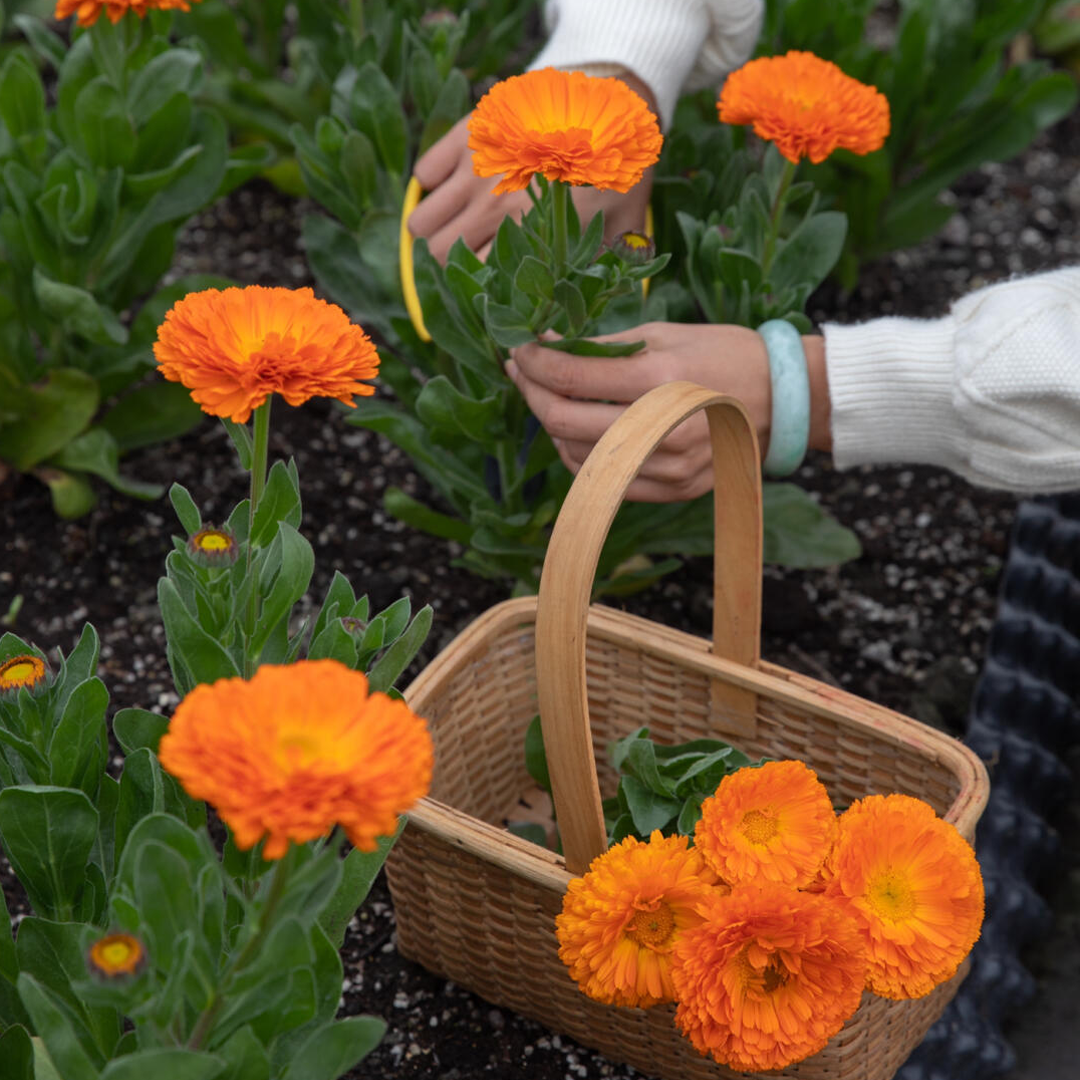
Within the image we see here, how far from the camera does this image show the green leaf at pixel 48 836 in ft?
3.24

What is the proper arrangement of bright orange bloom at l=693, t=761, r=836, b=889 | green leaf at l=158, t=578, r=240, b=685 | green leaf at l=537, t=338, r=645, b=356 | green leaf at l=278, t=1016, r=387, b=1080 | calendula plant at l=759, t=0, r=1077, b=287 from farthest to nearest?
1. calendula plant at l=759, t=0, r=1077, b=287
2. green leaf at l=537, t=338, r=645, b=356
3. bright orange bloom at l=693, t=761, r=836, b=889
4. green leaf at l=158, t=578, r=240, b=685
5. green leaf at l=278, t=1016, r=387, b=1080

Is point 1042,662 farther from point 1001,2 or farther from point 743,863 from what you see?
point 1001,2

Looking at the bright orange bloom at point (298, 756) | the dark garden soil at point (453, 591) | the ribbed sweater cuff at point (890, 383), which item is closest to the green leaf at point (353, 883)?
the bright orange bloom at point (298, 756)

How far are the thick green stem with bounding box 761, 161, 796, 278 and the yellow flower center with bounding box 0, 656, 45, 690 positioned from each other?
94 cm

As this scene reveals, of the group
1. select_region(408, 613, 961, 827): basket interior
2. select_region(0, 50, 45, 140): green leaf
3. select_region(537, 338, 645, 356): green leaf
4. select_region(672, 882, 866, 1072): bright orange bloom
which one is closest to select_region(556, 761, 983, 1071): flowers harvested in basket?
select_region(672, 882, 866, 1072): bright orange bloom

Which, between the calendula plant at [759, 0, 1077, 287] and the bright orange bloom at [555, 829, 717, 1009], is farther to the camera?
the calendula plant at [759, 0, 1077, 287]

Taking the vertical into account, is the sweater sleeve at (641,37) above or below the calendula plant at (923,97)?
above

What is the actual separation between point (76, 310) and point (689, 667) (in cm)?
93

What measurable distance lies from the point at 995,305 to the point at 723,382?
13.0 inches

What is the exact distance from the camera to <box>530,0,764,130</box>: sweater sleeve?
1724mm

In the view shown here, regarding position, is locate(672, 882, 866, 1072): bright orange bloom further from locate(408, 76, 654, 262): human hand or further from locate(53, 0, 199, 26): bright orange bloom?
locate(53, 0, 199, 26): bright orange bloom

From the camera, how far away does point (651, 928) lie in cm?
107

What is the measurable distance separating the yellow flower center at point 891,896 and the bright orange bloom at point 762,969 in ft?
0.16

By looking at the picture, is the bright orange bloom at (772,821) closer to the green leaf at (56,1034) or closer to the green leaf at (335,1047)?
the green leaf at (335,1047)
